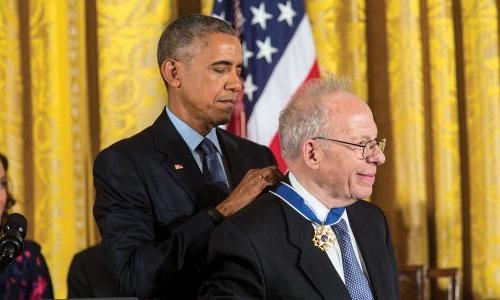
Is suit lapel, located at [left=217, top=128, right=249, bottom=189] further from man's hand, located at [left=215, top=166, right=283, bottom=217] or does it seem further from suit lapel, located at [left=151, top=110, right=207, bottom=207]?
man's hand, located at [left=215, top=166, right=283, bottom=217]

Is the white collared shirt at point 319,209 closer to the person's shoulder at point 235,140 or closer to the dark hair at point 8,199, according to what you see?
the person's shoulder at point 235,140

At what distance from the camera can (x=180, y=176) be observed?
2.52 metres

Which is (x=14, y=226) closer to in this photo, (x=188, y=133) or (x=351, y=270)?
(x=188, y=133)

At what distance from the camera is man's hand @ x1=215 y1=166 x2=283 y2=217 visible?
2316 millimetres

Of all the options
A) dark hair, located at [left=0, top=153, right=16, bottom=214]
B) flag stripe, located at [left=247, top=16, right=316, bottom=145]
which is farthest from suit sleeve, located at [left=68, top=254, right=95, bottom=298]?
flag stripe, located at [left=247, top=16, right=316, bottom=145]

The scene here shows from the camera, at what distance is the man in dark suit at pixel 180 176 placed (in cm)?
235

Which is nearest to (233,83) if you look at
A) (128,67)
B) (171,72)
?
Result: (171,72)

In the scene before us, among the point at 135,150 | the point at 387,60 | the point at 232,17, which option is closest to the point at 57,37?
the point at 232,17

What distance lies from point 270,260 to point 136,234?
1.30 feet

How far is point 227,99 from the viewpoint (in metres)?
2.54

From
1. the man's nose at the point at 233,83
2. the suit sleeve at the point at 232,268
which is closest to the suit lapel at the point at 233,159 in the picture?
the man's nose at the point at 233,83

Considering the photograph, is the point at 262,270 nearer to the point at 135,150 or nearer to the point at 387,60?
the point at 135,150

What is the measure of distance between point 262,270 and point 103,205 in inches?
21.4

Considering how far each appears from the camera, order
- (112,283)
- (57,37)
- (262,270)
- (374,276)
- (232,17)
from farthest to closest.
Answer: (57,37) < (232,17) < (112,283) < (374,276) < (262,270)
